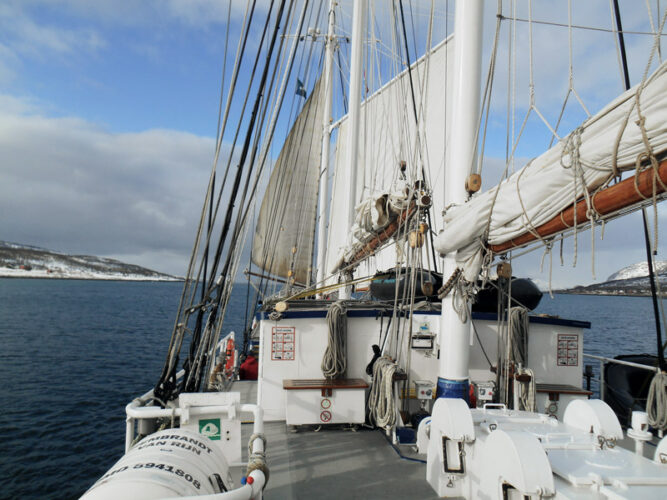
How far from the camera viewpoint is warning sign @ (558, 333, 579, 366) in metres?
6.56

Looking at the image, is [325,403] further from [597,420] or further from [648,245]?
[648,245]

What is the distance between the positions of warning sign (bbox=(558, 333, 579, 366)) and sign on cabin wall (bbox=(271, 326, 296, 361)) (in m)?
3.82

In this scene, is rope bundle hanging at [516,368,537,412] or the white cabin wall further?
the white cabin wall

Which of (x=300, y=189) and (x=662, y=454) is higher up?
(x=300, y=189)

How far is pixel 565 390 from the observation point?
6.08 metres

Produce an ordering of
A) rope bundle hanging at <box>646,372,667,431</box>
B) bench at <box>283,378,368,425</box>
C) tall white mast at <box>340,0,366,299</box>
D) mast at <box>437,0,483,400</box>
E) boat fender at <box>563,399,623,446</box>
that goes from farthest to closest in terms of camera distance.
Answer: tall white mast at <box>340,0,366,299</box>, bench at <box>283,378,368,425</box>, mast at <box>437,0,483,400</box>, rope bundle hanging at <box>646,372,667,431</box>, boat fender at <box>563,399,623,446</box>

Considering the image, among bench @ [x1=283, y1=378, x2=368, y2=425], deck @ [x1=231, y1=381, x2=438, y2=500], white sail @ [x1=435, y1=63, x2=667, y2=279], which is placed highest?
white sail @ [x1=435, y1=63, x2=667, y2=279]

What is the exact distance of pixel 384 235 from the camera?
6.95m

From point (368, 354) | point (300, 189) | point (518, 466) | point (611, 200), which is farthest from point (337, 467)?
point (300, 189)

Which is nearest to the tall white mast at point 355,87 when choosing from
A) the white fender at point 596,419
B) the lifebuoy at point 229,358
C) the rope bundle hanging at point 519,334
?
the rope bundle hanging at point 519,334

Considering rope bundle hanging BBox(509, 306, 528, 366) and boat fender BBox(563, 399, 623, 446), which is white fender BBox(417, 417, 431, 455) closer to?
boat fender BBox(563, 399, 623, 446)

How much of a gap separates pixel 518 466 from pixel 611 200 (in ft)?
5.68

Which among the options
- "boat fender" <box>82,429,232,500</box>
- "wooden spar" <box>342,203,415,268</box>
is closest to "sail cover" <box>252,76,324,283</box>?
"wooden spar" <box>342,203,415,268</box>

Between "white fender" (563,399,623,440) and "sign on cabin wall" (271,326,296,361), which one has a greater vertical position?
"sign on cabin wall" (271,326,296,361)
